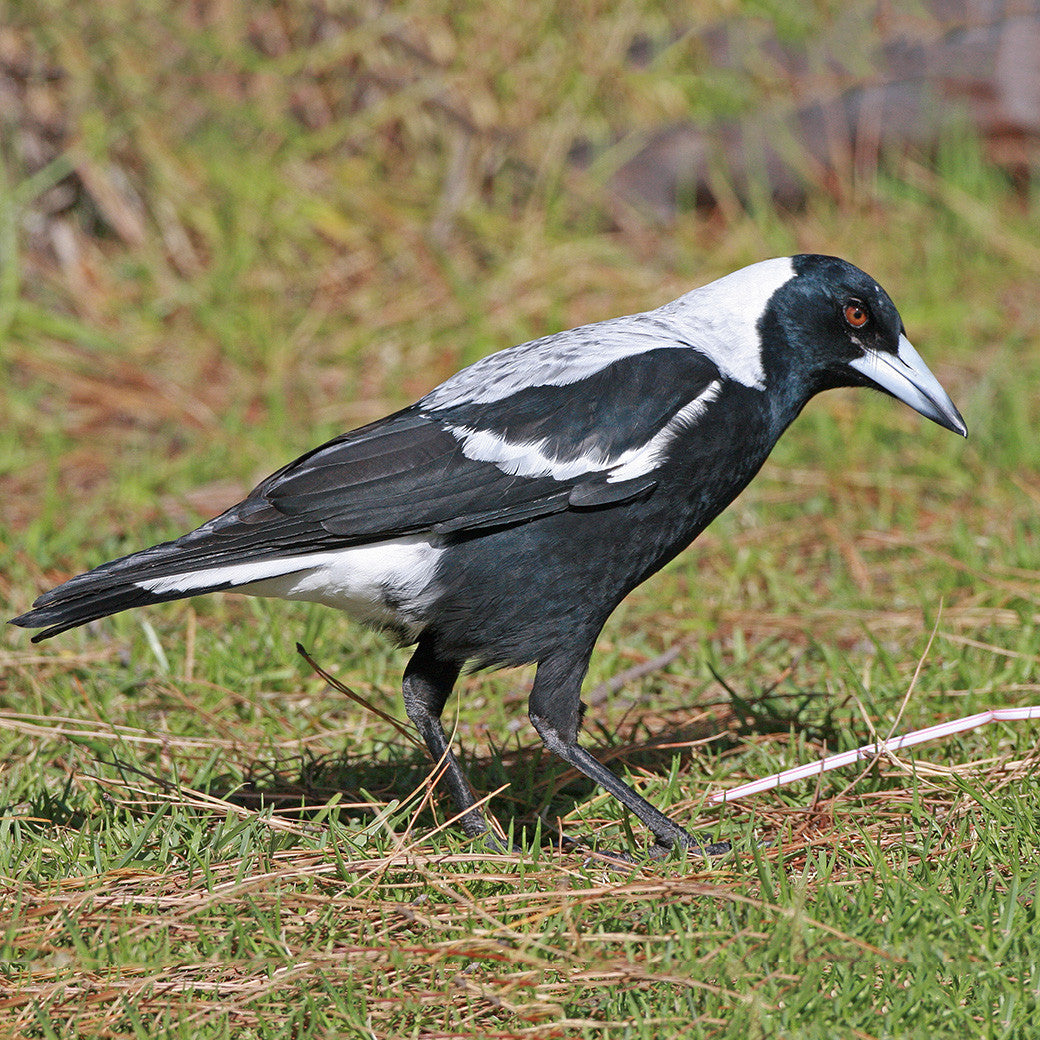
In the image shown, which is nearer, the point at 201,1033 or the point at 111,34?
the point at 201,1033

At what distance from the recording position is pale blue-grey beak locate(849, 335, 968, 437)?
2738 millimetres

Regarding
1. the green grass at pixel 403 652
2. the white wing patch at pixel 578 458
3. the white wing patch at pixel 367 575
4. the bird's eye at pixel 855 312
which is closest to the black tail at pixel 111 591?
the white wing patch at pixel 367 575

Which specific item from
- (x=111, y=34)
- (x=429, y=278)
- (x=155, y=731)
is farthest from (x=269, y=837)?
(x=111, y=34)

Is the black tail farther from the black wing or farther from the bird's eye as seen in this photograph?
the bird's eye

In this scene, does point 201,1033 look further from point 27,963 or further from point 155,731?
point 155,731

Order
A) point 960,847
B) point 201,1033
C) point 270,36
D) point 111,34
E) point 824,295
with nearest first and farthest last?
point 201,1033 → point 960,847 → point 824,295 → point 111,34 → point 270,36

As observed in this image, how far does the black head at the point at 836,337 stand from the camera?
269cm

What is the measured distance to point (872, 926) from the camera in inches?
76.2

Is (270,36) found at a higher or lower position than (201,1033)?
higher

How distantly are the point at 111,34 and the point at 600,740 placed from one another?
391 centimetres

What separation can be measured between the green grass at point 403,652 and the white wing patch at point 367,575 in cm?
38

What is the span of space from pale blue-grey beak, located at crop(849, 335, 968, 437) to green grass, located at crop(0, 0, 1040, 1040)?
0.59 metres

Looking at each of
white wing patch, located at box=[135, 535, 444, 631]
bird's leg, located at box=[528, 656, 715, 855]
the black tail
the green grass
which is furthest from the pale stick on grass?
the black tail

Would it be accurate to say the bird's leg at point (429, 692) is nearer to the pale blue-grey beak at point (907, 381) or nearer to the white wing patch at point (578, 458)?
the white wing patch at point (578, 458)
